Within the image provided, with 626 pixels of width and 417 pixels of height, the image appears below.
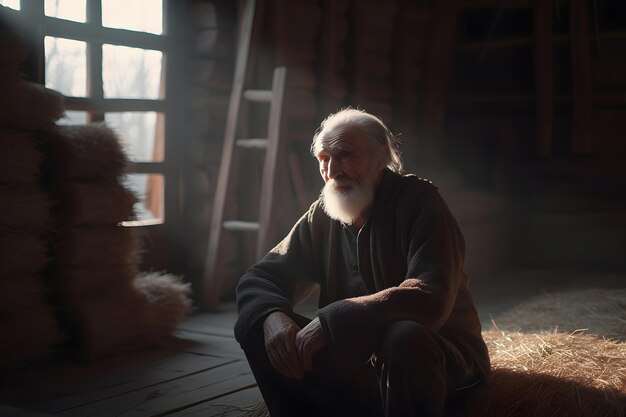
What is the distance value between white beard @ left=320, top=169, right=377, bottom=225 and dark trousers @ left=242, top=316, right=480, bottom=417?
0.40 m

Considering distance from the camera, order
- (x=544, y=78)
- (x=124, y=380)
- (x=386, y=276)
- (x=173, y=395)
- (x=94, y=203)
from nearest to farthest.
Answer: (x=386, y=276), (x=173, y=395), (x=124, y=380), (x=94, y=203), (x=544, y=78)

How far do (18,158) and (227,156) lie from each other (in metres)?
1.80

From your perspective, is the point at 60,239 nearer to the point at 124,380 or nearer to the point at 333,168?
the point at 124,380

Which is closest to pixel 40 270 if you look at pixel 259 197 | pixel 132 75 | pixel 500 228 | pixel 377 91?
pixel 132 75

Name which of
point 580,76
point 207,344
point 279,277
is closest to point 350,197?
point 279,277

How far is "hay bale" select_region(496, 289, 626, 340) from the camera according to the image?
158 inches

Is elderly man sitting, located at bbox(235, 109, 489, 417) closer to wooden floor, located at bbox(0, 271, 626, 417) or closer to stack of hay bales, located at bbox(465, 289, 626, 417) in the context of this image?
stack of hay bales, located at bbox(465, 289, 626, 417)

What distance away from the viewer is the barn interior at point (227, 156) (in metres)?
3.81

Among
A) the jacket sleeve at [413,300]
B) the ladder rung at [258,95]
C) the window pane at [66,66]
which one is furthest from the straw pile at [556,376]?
the window pane at [66,66]

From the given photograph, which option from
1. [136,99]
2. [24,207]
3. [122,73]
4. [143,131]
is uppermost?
[122,73]

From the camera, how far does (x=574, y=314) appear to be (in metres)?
4.39

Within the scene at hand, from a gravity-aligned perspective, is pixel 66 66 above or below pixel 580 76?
below

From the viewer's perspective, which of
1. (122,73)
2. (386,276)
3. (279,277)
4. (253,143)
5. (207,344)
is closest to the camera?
(386,276)

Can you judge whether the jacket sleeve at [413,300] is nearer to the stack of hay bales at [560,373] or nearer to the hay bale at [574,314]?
the stack of hay bales at [560,373]
